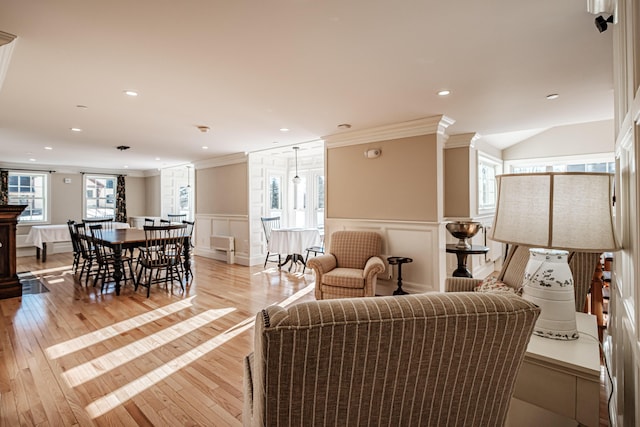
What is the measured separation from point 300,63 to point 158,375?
258cm

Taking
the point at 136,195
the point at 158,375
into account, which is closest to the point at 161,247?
the point at 158,375

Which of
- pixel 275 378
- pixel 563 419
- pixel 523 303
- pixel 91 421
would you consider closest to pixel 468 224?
pixel 563 419

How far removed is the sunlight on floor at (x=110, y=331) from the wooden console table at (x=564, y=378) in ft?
11.1

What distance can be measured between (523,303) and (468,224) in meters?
2.82

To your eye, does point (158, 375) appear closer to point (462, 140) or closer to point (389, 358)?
point (389, 358)

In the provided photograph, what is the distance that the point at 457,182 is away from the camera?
16.9ft

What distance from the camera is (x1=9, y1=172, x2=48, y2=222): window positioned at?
321 inches

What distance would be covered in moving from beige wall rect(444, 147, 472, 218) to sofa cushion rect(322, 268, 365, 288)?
85.9 inches

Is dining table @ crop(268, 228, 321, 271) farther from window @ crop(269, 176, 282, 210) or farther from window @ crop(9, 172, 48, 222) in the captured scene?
window @ crop(9, 172, 48, 222)

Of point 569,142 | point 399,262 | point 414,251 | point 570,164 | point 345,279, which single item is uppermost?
point 569,142

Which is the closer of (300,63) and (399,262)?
(300,63)

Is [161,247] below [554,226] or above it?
below

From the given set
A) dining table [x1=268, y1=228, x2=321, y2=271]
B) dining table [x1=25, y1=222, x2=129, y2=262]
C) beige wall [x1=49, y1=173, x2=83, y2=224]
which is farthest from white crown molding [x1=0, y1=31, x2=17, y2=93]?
beige wall [x1=49, y1=173, x2=83, y2=224]

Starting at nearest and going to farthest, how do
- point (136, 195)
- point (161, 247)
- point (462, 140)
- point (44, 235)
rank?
1. point (161, 247)
2. point (462, 140)
3. point (44, 235)
4. point (136, 195)
